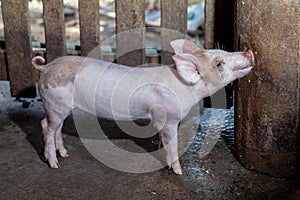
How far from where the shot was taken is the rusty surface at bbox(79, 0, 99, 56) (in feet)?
12.6

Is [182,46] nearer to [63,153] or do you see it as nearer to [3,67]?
[63,153]

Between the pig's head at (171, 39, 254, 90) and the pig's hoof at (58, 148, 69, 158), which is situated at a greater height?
the pig's head at (171, 39, 254, 90)

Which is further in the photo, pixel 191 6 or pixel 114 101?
pixel 191 6

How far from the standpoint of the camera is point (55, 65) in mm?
3176

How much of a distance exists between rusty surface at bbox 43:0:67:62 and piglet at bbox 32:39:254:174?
2.57 feet

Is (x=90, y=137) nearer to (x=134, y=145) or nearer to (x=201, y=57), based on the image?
(x=134, y=145)

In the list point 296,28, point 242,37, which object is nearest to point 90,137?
point 242,37

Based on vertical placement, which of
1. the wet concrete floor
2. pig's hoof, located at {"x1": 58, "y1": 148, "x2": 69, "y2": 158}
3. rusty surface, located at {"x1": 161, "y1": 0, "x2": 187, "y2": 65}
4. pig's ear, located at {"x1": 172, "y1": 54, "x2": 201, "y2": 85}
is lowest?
the wet concrete floor

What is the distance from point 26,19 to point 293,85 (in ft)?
6.44

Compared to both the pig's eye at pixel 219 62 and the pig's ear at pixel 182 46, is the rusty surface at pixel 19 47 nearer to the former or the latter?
the pig's ear at pixel 182 46

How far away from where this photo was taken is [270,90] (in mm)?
3008

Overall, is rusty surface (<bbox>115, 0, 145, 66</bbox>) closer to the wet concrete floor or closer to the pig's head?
the wet concrete floor

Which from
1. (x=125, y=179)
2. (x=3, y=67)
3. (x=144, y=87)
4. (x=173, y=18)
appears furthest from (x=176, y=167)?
(x=3, y=67)

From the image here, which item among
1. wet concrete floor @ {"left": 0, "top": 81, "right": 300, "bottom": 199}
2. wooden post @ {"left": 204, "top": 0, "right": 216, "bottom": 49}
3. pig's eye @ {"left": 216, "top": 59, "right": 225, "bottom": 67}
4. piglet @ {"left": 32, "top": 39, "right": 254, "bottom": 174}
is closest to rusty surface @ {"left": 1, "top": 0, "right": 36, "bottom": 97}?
wet concrete floor @ {"left": 0, "top": 81, "right": 300, "bottom": 199}
